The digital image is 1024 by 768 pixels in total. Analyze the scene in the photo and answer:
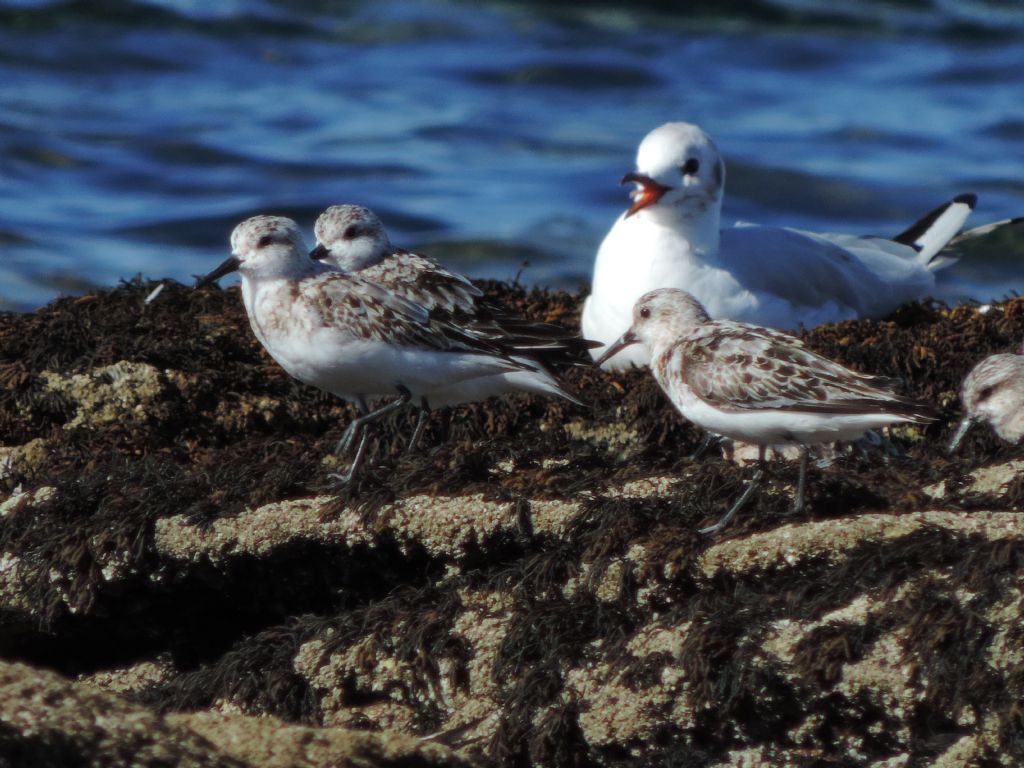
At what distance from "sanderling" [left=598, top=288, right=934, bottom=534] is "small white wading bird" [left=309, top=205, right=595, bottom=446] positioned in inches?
27.0

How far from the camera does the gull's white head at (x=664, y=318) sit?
5211 mm

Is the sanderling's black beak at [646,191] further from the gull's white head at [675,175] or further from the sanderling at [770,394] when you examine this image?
the sanderling at [770,394]

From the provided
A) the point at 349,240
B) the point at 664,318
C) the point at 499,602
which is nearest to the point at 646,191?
the point at 349,240

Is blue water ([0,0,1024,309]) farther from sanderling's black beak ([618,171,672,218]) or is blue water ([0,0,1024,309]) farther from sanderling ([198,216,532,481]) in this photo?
sanderling ([198,216,532,481])

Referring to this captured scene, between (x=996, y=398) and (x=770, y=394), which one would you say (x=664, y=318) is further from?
(x=996, y=398)

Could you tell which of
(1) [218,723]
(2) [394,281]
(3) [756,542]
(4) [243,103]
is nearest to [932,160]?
(4) [243,103]

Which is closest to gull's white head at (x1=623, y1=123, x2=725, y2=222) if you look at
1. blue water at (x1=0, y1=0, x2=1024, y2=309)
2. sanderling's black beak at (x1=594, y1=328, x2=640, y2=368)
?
sanderling's black beak at (x1=594, y1=328, x2=640, y2=368)

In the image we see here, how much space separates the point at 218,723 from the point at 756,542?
1633 mm

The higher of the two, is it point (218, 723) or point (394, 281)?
point (394, 281)

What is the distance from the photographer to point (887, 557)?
4.11 metres

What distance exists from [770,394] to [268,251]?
73.7 inches

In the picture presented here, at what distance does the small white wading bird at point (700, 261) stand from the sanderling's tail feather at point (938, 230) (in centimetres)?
148

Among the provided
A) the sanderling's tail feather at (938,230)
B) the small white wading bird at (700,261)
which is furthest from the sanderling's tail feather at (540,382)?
the sanderling's tail feather at (938,230)

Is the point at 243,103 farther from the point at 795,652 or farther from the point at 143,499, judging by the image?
the point at 795,652
